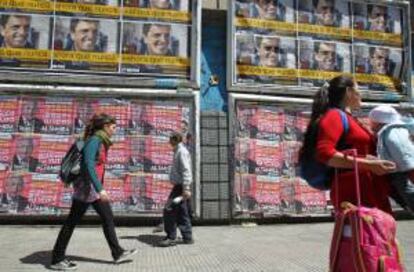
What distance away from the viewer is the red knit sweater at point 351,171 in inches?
136

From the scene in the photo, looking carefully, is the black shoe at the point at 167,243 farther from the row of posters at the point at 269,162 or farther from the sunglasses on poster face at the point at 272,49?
the sunglasses on poster face at the point at 272,49

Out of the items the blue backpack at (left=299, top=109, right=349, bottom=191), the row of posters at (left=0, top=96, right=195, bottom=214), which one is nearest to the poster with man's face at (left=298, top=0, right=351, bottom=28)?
the row of posters at (left=0, top=96, right=195, bottom=214)

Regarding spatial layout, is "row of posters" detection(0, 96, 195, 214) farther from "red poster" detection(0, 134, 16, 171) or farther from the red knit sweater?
the red knit sweater

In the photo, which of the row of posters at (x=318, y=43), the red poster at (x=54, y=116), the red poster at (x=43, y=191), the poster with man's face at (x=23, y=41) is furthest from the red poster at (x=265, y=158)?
the poster with man's face at (x=23, y=41)

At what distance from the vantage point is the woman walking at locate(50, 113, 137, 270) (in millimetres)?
6816

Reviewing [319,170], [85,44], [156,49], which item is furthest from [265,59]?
[319,170]

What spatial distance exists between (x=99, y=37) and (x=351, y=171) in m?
7.52

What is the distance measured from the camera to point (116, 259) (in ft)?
23.2

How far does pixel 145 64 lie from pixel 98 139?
364cm

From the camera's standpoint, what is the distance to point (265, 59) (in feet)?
36.2

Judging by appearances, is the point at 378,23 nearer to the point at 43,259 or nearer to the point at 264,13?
the point at 264,13

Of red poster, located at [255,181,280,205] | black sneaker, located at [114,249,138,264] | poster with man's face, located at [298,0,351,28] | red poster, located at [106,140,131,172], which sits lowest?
black sneaker, located at [114,249,138,264]

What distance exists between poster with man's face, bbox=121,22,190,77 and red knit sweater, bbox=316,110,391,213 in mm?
7061

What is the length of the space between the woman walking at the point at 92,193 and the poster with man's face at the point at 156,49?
338 cm
